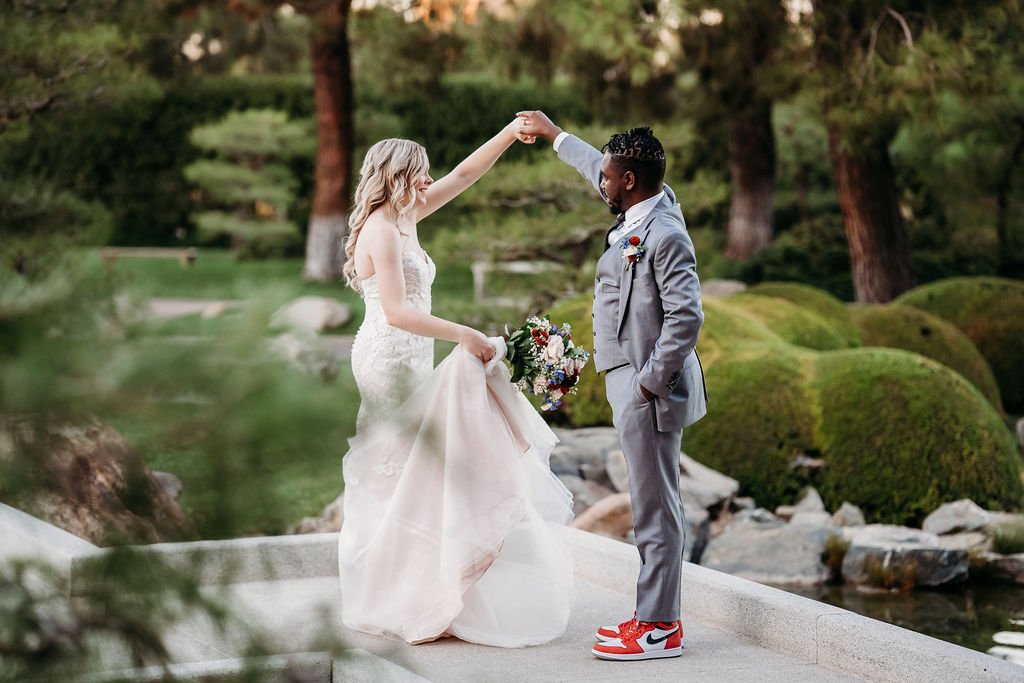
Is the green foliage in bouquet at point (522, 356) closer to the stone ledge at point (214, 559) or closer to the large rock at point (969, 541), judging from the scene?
the stone ledge at point (214, 559)

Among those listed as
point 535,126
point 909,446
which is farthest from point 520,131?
point 909,446

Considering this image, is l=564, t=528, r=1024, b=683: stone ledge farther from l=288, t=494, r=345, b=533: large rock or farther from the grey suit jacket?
l=288, t=494, r=345, b=533: large rock

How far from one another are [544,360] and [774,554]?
244 cm

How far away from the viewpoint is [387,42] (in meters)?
15.9

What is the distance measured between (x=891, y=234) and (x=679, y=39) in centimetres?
347

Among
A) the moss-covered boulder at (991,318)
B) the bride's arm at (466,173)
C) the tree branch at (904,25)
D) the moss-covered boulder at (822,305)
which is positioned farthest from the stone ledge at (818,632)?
the moss-covered boulder at (991,318)

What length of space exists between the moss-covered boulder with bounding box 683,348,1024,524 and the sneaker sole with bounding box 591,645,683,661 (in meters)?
3.39

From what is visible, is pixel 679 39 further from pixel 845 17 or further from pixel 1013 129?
pixel 1013 129

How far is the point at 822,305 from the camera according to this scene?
1105cm

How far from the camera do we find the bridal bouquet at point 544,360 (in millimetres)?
4109

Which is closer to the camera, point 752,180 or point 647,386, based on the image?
point 647,386

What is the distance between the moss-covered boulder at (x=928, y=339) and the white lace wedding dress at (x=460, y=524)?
7411 millimetres

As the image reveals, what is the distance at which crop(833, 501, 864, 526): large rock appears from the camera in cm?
669

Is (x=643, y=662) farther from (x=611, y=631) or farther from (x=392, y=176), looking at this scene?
(x=392, y=176)
